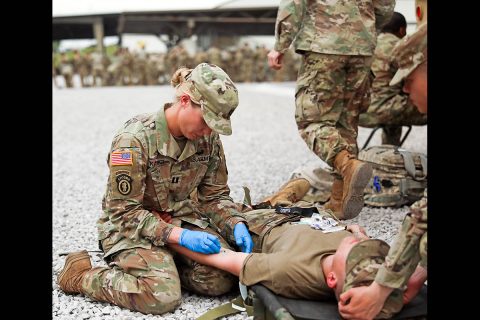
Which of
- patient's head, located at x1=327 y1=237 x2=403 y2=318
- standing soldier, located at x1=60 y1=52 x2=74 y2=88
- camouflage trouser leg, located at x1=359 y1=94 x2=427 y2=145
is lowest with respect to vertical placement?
patient's head, located at x1=327 y1=237 x2=403 y2=318

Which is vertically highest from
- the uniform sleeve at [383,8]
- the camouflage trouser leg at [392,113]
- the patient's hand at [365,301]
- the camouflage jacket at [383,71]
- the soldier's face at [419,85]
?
the uniform sleeve at [383,8]

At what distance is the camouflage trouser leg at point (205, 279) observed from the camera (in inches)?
117

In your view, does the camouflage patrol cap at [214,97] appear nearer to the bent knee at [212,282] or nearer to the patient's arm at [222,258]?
the patient's arm at [222,258]

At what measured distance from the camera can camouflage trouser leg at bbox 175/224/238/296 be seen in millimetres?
2979

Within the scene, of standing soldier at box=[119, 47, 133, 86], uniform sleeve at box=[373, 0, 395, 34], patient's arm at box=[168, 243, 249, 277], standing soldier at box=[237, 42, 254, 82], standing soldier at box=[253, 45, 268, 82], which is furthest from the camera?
standing soldier at box=[119, 47, 133, 86]

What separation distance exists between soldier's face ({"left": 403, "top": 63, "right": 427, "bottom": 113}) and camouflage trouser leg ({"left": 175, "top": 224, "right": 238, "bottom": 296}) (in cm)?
123

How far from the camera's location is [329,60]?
4305 mm

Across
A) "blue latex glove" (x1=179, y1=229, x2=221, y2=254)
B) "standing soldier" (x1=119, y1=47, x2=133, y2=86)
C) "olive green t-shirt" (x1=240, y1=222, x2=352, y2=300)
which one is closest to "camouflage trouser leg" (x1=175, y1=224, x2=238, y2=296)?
"blue latex glove" (x1=179, y1=229, x2=221, y2=254)

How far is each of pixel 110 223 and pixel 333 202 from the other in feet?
5.77

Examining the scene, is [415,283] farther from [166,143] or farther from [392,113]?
[392,113]

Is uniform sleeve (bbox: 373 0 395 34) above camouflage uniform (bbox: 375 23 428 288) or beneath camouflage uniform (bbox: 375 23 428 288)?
above

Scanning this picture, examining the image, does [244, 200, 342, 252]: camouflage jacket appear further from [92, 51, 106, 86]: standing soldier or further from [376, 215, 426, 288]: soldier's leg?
[92, 51, 106, 86]: standing soldier

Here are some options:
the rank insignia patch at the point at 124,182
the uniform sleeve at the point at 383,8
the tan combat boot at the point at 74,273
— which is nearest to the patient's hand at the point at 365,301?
the rank insignia patch at the point at 124,182

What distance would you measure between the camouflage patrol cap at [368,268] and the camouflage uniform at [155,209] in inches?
A: 28.9
